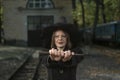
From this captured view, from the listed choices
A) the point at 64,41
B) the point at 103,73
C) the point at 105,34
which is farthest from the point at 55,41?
the point at 105,34

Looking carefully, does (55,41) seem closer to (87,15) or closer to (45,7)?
(45,7)

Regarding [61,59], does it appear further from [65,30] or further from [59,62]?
[65,30]

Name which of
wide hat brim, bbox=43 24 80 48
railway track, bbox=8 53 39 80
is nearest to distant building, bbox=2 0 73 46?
railway track, bbox=8 53 39 80

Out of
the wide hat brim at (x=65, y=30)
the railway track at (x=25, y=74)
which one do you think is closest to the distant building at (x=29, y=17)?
the railway track at (x=25, y=74)

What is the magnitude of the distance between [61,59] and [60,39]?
0.58ft

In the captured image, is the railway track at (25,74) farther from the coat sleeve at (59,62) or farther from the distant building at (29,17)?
the distant building at (29,17)

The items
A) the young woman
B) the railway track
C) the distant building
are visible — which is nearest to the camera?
the young woman

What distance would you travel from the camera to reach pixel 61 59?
3861 millimetres

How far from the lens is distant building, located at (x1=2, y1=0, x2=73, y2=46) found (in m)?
Answer: 55.5

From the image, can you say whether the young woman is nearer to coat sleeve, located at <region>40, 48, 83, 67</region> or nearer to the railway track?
coat sleeve, located at <region>40, 48, 83, 67</region>

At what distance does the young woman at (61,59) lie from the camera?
389 centimetres

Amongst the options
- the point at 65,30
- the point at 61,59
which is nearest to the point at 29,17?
the point at 65,30

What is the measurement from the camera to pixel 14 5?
56875mm

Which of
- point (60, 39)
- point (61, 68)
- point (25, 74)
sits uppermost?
point (60, 39)
